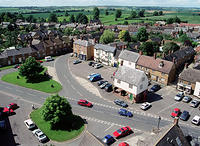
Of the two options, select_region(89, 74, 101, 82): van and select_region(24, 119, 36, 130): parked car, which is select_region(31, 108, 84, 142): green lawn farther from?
select_region(89, 74, 101, 82): van

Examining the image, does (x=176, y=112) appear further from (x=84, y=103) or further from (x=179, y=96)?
(x=84, y=103)

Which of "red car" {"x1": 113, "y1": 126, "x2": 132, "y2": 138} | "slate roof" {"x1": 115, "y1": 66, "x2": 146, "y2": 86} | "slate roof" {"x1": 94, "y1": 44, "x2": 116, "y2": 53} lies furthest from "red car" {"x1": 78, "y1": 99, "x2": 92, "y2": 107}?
"slate roof" {"x1": 94, "y1": 44, "x2": 116, "y2": 53}

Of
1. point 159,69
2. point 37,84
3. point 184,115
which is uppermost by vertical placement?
point 159,69

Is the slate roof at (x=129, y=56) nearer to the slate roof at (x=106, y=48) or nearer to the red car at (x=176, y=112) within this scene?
the slate roof at (x=106, y=48)

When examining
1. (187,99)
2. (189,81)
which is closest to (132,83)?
(187,99)

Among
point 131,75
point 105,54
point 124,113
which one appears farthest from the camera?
point 105,54

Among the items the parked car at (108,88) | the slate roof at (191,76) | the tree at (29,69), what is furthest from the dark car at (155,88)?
the tree at (29,69)

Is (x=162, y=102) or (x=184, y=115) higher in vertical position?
(x=184, y=115)
